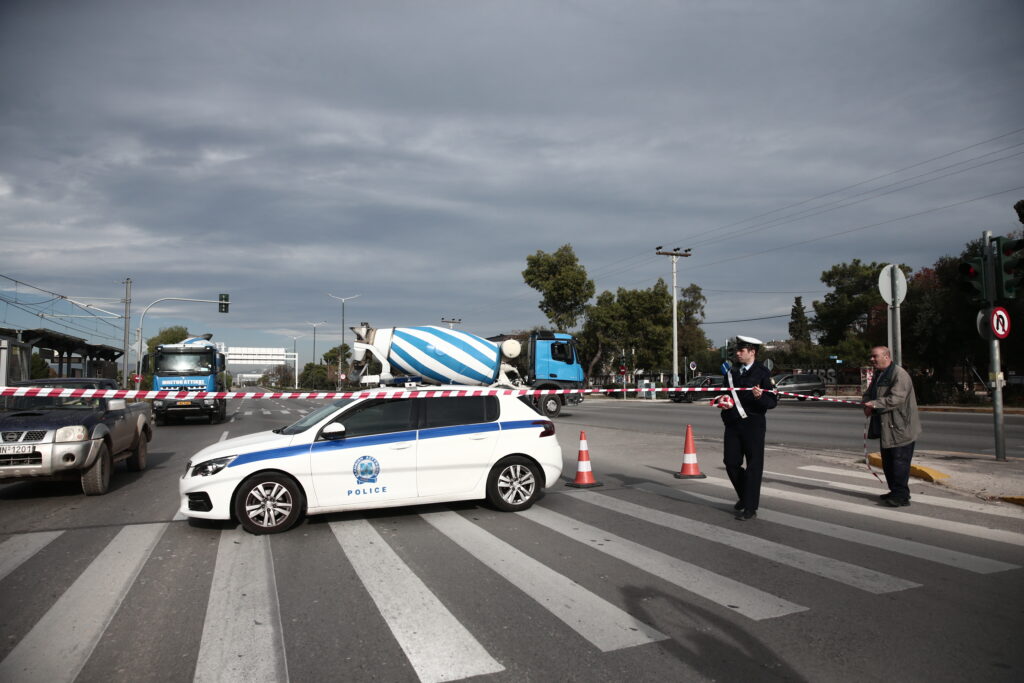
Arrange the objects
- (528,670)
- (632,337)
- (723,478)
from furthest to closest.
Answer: (632,337) → (723,478) → (528,670)

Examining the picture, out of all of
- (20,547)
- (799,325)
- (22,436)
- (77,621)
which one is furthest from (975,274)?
(799,325)

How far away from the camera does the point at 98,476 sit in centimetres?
868

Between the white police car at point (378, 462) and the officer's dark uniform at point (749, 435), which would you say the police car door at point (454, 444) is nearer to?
the white police car at point (378, 462)

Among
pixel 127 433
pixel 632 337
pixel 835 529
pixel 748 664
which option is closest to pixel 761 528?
pixel 835 529

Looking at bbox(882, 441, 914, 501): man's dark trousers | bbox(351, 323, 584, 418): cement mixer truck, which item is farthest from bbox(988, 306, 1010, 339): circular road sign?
bbox(351, 323, 584, 418): cement mixer truck

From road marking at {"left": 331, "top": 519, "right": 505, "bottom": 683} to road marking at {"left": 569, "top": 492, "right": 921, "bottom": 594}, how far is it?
275cm

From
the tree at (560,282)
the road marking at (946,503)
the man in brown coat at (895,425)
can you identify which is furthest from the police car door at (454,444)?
the tree at (560,282)

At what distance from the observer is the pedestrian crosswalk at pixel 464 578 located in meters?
3.81

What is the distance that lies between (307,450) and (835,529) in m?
5.12

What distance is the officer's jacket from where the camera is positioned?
6.78 metres

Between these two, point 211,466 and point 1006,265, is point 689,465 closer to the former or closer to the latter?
point 1006,265

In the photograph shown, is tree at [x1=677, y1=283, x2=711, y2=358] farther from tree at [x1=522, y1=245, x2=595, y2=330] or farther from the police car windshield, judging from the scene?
the police car windshield

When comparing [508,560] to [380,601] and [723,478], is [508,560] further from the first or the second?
[723,478]

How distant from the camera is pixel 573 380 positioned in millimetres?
25812
